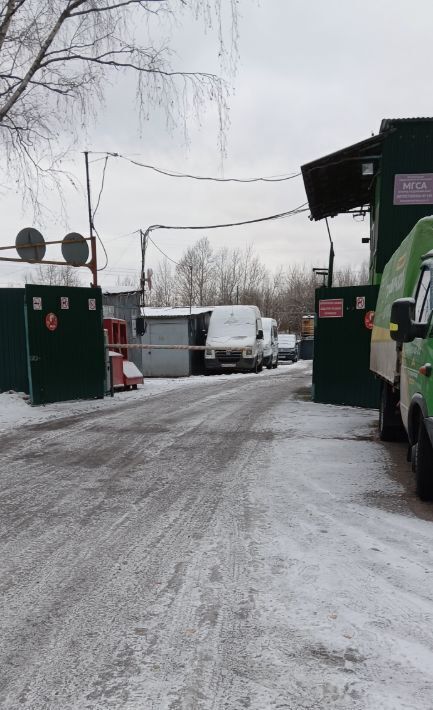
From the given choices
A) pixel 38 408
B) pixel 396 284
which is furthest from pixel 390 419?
pixel 38 408

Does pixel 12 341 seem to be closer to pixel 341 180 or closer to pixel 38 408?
pixel 38 408

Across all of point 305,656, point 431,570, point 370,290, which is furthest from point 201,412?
point 305,656

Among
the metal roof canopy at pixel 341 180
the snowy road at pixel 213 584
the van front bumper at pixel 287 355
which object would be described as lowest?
the van front bumper at pixel 287 355

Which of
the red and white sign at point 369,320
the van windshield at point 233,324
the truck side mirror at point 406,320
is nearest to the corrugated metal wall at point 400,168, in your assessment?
the red and white sign at point 369,320

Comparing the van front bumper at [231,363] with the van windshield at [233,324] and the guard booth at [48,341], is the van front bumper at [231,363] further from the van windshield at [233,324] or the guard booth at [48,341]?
the guard booth at [48,341]

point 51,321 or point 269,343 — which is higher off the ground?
point 51,321

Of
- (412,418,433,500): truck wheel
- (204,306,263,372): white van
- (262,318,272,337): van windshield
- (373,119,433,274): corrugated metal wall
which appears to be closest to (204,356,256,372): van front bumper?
(204,306,263,372): white van

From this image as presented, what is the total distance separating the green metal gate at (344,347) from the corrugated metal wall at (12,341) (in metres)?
6.75

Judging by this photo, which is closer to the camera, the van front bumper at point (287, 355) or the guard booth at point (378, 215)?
the guard booth at point (378, 215)

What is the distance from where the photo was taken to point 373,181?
15.7 meters

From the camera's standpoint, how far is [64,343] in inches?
488

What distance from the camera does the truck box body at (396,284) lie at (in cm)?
621

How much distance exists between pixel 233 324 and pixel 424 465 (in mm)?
18645

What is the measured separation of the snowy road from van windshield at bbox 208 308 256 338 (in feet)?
53.9
